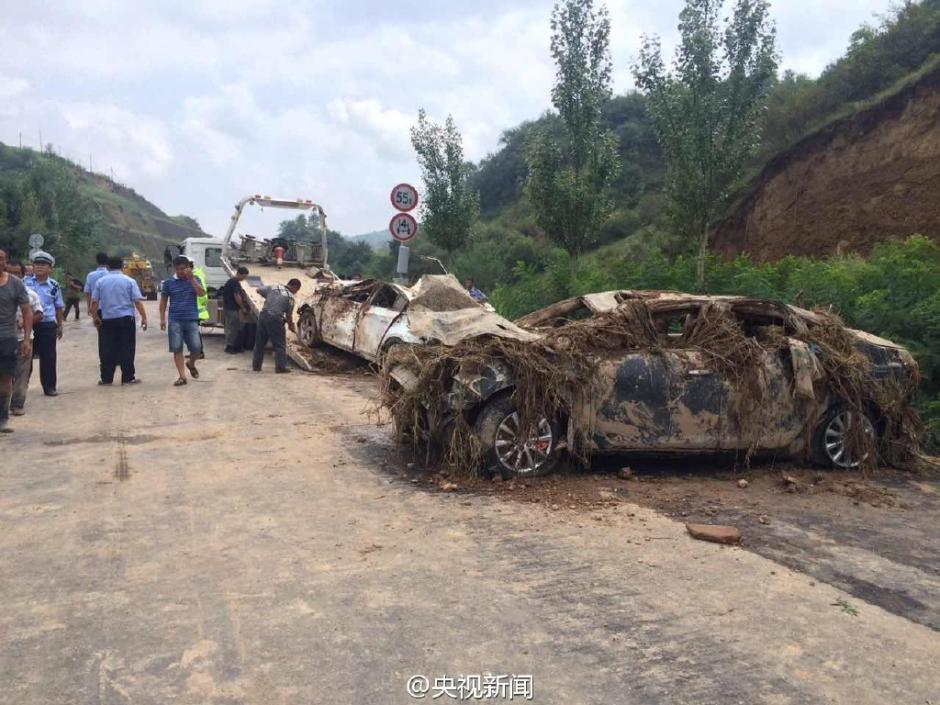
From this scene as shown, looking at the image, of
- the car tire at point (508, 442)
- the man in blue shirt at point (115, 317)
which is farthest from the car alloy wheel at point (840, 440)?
the man in blue shirt at point (115, 317)

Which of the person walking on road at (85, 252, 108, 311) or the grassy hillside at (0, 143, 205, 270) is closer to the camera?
the person walking on road at (85, 252, 108, 311)

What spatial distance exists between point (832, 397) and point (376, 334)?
6.48m

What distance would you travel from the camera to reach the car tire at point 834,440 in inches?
278

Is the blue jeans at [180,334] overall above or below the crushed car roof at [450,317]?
below

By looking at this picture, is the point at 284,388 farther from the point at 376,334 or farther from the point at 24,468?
the point at 24,468

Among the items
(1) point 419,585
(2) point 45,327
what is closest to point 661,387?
(1) point 419,585

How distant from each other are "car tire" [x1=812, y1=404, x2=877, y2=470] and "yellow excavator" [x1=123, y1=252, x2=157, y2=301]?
34.1 metres

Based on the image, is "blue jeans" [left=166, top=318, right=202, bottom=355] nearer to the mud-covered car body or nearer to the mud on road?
the mud on road

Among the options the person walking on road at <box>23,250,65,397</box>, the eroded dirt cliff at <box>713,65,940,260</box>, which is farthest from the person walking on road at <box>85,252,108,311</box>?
the eroded dirt cliff at <box>713,65,940,260</box>

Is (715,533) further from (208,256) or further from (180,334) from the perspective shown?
(208,256)

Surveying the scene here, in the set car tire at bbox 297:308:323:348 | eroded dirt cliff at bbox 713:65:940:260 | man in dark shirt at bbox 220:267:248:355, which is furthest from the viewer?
eroded dirt cliff at bbox 713:65:940:260

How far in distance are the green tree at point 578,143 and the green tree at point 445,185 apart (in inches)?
108

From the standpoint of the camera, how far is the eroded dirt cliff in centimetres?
1998

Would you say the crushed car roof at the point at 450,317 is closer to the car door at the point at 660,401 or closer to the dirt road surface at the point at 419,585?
the car door at the point at 660,401
